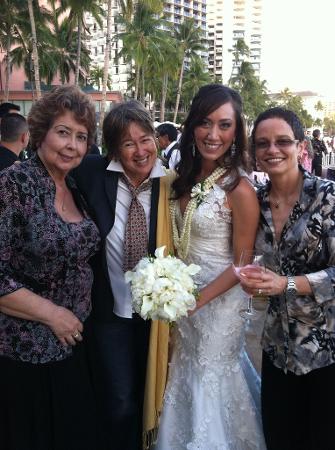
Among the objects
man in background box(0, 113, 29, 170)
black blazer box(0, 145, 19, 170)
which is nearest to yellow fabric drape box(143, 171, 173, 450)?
black blazer box(0, 145, 19, 170)

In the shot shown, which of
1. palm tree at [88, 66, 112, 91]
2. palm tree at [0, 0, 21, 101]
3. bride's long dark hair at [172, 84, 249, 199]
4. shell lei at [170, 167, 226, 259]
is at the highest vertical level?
palm tree at [88, 66, 112, 91]

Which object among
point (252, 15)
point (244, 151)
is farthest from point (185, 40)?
point (252, 15)

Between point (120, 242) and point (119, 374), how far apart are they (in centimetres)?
97

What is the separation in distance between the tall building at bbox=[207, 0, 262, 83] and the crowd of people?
487 ft

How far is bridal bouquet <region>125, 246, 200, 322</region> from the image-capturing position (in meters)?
2.23

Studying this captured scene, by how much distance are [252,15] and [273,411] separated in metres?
171

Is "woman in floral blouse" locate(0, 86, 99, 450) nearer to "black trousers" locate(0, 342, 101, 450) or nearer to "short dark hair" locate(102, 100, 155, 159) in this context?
"black trousers" locate(0, 342, 101, 450)

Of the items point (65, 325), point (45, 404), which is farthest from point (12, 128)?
point (45, 404)

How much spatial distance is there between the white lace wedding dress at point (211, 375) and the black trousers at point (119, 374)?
0.87 ft

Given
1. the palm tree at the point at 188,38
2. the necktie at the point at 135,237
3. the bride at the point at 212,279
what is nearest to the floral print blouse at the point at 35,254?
the necktie at the point at 135,237

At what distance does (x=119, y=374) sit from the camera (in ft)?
9.65

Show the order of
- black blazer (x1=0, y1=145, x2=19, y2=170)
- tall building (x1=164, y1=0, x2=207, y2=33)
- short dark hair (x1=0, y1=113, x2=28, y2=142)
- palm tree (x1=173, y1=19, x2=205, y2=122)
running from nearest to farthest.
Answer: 1. black blazer (x1=0, y1=145, x2=19, y2=170)
2. short dark hair (x1=0, y1=113, x2=28, y2=142)
3. palm tree (x1=173, y1=19, x2=205, y2=122)
4. tall building (x1=164, y1=0, x2=207, y2=33)

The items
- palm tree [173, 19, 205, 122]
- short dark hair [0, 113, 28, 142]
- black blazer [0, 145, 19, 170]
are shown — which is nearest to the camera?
black blazer [0, 145, 19, 170]

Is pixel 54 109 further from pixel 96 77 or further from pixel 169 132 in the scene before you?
pixel 96 77
